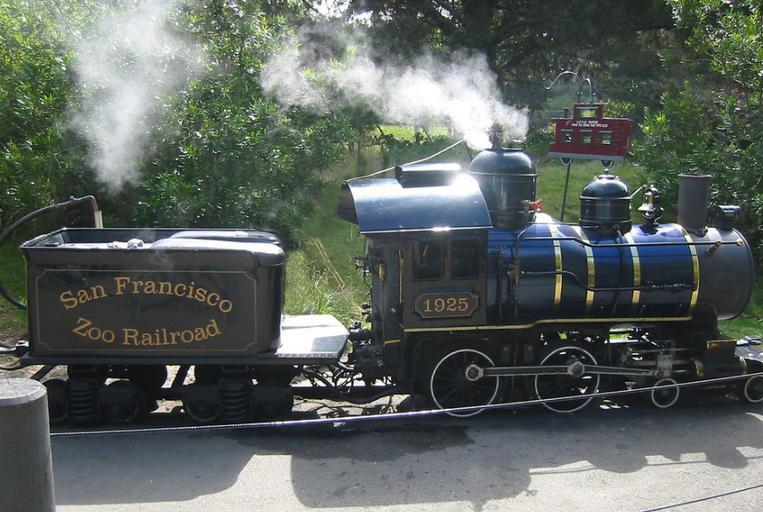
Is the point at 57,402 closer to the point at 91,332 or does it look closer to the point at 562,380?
the point at 91,332

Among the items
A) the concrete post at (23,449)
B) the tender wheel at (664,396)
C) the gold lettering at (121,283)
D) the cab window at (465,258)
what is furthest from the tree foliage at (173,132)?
the concrete post at (23,449)

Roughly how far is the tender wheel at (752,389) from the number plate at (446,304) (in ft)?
10.0

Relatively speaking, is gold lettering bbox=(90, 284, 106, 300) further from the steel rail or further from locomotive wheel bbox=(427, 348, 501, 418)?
locomotive wheel bbox=(427, 348, 501, 418)

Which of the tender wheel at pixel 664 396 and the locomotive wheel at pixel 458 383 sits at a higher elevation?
the locomotive wheel at pixel 458 383

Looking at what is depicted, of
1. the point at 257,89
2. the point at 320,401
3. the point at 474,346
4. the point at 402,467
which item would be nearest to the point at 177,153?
the point at 257,89

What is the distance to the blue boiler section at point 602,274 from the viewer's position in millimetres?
7168

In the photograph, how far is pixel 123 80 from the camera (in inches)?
397

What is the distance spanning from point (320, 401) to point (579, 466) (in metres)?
2.83

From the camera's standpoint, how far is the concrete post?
3.33 metres

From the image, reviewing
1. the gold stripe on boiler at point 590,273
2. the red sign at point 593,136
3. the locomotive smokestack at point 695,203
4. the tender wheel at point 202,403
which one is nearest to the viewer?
the tender wheel at point 202,403

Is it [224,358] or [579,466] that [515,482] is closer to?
[579,466]

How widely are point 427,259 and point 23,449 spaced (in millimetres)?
4209

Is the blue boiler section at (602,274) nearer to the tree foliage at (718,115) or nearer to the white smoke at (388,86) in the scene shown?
the white smoke at (388,86)

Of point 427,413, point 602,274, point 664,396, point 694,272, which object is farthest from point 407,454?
point 694,272
